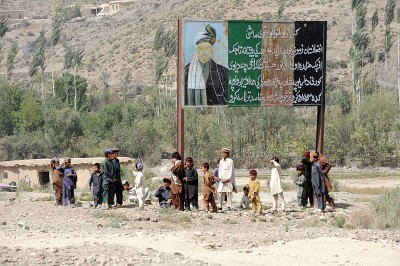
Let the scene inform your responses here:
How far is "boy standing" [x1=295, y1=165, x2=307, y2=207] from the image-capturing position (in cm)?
2355

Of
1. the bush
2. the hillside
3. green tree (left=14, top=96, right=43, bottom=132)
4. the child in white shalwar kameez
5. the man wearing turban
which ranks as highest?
the hillside

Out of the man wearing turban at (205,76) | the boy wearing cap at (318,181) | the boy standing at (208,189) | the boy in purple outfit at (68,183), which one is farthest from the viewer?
the boy in purple outfit at (68,183)

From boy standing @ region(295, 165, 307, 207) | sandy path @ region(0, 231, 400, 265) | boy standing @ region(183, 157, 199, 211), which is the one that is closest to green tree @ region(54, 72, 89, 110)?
boy standing @ region(295, 165, 307, 207)

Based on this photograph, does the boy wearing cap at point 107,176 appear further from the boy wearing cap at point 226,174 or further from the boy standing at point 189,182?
the boy wearing cap at point 226,174

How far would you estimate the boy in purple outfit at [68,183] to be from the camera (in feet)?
76.8

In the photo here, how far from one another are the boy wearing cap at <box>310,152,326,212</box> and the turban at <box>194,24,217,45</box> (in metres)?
3.38

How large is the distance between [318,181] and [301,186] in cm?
130

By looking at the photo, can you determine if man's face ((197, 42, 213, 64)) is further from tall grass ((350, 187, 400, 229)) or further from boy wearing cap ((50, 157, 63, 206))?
tall grass ((350, 187, 400, 229))

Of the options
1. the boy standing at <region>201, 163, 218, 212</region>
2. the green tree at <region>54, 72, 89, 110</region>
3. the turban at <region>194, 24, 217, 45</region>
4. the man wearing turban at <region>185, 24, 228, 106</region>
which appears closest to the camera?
the boy standing at <region>201, 163, 218, 212</region>

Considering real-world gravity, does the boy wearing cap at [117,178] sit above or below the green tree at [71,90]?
below

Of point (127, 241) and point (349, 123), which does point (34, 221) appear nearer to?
point (127, 241)

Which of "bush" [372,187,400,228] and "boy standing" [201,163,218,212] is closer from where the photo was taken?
"bush" [372,187,400,228]

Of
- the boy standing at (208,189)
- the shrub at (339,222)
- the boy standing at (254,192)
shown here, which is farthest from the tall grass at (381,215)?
the boy standing at (208,189)

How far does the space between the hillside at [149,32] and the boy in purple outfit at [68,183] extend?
2513 inches
